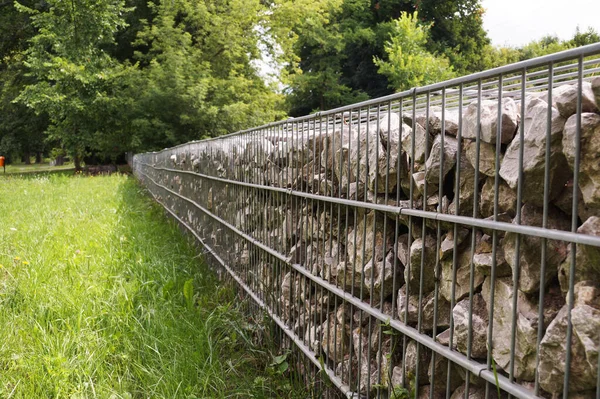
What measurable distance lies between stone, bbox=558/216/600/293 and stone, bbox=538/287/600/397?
0.07m

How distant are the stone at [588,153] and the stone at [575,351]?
25cm

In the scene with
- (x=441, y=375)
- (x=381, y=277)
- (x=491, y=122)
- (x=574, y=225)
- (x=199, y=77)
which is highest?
(x=199, y=77)

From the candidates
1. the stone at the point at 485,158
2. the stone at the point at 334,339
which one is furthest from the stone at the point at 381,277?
the stone at the point at 485,158

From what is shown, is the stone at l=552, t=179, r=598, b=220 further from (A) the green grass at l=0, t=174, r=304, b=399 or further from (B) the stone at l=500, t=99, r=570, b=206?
(A) the green grass at l=0, t=174, r=304, b=399

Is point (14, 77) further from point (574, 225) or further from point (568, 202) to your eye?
point (574, 225)

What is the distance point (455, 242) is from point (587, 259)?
18.3 inches

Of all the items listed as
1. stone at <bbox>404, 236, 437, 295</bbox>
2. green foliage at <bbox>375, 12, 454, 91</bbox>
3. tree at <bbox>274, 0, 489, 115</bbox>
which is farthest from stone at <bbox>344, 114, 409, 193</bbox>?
tree at <bbox>274, 0, 489, 115</bbox>

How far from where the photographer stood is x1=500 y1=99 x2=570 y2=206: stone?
1.40m

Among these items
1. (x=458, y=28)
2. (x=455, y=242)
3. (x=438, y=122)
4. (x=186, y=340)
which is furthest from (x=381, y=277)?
(x=458, y=28)

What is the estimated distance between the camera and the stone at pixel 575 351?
124cm

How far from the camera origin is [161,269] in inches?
211

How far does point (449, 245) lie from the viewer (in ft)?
5.85

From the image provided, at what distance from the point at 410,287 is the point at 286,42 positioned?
26.1 m

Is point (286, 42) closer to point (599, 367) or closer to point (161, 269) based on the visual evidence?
point (161, 269)
